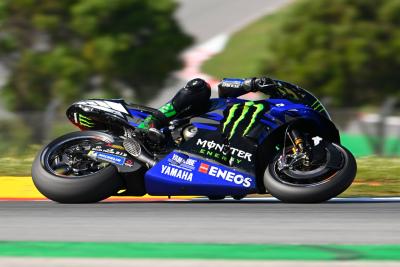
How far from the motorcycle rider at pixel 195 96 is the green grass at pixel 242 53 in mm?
22788

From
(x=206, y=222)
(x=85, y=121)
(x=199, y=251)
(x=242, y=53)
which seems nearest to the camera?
(x=199, y=251)

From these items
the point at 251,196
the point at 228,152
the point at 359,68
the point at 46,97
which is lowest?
the point at 46,97

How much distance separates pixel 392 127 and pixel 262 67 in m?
11.7

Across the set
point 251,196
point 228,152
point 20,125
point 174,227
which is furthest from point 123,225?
point 20,125

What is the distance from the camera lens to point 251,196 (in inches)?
424

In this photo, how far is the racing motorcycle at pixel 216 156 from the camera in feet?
30.7

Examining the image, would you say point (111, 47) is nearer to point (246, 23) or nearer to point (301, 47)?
point (301, 47)

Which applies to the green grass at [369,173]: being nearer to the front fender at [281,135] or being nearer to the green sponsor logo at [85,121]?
the front fender at [281,135]

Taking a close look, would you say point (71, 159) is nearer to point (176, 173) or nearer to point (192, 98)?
point (176, 173)

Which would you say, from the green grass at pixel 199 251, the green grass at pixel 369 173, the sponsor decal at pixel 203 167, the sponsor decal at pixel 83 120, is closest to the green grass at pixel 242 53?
the green grass at pixel 369 173

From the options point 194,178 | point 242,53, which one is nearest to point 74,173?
point 194,178

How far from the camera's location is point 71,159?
385 inches

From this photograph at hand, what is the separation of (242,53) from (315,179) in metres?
28.0

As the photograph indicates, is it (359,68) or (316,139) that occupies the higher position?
(316,139)
